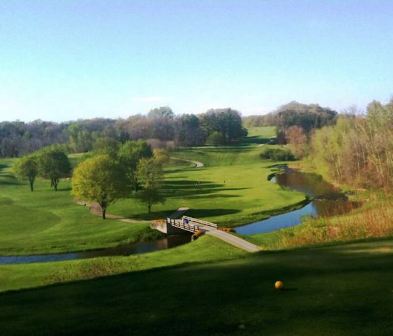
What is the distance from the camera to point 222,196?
96.8 meters

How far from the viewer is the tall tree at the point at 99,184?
7525cm

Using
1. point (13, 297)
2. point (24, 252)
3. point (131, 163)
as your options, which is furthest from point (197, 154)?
point (13, 297)

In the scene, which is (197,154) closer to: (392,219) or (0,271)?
(0,271)

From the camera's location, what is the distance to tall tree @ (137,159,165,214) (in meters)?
78.9

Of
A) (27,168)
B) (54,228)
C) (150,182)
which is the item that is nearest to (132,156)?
(27,168)

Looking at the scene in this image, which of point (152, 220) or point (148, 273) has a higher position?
point (148, 273)

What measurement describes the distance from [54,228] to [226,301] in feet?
195

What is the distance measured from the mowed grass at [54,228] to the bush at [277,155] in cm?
9777

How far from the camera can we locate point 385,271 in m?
16.2

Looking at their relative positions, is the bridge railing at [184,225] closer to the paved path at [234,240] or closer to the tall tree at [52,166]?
the paved path at [234,240]

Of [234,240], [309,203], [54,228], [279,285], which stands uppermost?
[279,285]

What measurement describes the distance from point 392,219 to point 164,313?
21976 mm

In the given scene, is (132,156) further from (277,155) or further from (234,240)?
(277,155)

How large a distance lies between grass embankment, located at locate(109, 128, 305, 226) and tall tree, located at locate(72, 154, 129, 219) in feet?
15.6
